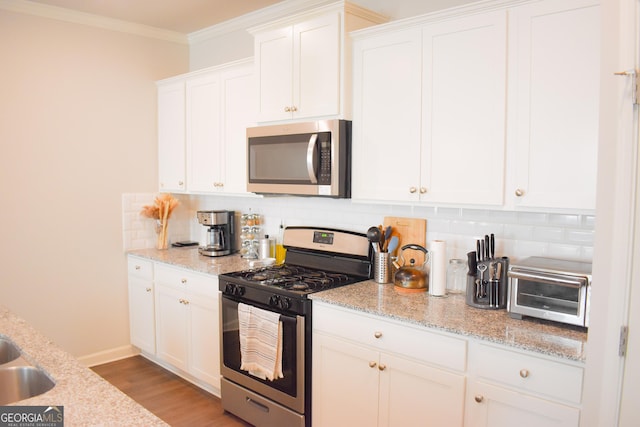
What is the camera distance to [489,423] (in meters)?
1.95

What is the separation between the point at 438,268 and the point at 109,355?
2.99m

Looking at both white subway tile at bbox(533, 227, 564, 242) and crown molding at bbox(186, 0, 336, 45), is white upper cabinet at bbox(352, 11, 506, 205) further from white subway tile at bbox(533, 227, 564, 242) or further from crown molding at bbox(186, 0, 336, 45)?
crown molding at bbox(186, 0, 336, 45)

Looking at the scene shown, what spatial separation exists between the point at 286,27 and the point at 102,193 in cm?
210

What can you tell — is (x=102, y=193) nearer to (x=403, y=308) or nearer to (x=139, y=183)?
(x=139, y=183)

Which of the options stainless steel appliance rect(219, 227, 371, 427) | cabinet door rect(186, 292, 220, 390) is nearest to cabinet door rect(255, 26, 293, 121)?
stainless steel appliance rect(219, 227, 371, 427)

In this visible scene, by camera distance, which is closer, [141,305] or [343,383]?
[343,383]

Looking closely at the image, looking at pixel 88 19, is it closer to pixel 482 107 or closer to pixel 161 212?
pixel 161 212

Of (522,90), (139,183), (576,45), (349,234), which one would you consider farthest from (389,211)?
(139,183)

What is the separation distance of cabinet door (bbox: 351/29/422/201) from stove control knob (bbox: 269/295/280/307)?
722 millimetres

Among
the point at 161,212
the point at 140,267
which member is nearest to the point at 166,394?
the point at 140,267

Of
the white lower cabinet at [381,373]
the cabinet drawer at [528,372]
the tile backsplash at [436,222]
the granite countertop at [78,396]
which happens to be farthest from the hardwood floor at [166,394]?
the cabinet drawer at [528,372]

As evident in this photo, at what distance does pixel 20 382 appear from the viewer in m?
1.60

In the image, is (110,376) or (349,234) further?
(110,376)

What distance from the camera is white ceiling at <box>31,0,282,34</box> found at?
139 inches
